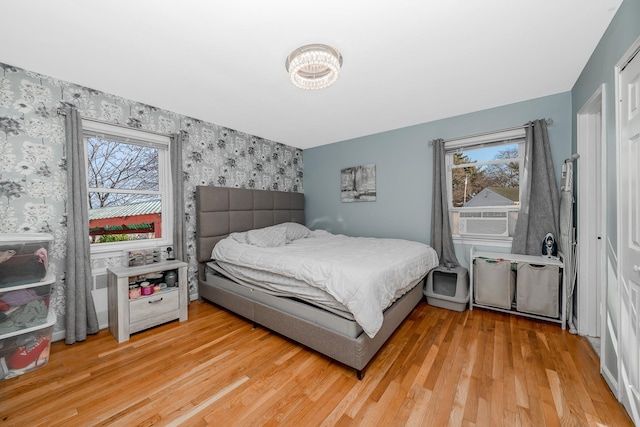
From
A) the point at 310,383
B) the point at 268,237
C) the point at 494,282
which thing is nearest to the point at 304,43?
the point at 268,237

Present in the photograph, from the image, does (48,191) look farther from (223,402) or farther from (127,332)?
(223,402)

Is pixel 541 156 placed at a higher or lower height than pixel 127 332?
higher

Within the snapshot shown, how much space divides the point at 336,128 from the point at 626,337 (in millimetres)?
3422

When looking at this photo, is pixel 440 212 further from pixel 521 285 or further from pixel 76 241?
pixel 76 241

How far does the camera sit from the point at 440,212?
334 cm

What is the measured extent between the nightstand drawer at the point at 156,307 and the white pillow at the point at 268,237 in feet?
3.25

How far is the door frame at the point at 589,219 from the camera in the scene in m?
2.23

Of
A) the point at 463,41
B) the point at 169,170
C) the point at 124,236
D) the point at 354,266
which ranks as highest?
the point at 463,41

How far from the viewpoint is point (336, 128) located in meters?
3.77

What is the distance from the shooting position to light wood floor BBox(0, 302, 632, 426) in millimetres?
1471

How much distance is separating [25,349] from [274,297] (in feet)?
6.14

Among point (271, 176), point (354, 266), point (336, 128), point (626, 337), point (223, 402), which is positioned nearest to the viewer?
point (626, 337)

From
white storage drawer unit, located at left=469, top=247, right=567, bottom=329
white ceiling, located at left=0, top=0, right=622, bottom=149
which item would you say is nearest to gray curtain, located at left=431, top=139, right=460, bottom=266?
white storage drawer unit, located at left=469, top=247, right=567, bottom=329

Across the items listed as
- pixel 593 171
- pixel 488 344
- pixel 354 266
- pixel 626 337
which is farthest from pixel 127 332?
pixel 593 171
